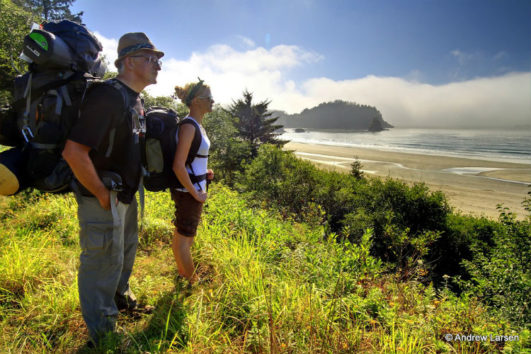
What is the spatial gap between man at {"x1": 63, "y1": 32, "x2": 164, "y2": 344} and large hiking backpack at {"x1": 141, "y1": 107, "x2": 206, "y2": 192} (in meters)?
0.19

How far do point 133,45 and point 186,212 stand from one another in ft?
4.64

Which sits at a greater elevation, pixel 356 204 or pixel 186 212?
pixel 186 212

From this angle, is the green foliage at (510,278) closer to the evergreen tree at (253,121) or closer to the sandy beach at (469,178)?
the sandy beach at (469,178)

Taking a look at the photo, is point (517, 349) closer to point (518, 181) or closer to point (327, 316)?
point (327, 316)

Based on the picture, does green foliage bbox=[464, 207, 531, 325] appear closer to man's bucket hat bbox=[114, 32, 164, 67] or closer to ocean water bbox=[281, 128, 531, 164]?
man's bucket hat bbox=[114, 32, 164, 67]

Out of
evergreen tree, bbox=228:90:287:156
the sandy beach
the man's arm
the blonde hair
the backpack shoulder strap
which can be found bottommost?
the sandy beach

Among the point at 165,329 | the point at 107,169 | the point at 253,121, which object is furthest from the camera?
the point at 253,121

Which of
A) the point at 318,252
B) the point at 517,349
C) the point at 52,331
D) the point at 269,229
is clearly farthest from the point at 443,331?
the point at 52,331

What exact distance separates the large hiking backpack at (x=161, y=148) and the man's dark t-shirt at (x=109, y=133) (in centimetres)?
19

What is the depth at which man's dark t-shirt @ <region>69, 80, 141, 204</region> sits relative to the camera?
1405 mm

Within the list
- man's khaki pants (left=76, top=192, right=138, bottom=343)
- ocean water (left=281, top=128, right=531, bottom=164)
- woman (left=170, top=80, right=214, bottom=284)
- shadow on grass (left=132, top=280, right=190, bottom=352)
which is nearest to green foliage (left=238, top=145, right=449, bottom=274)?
woman (left=170, top=80, right=214, bottom=284)

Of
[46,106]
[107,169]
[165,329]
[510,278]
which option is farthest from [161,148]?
[510,278]

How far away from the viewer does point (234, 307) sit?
2070mm

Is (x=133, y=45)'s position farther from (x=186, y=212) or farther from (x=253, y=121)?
(x=253, y=121)
